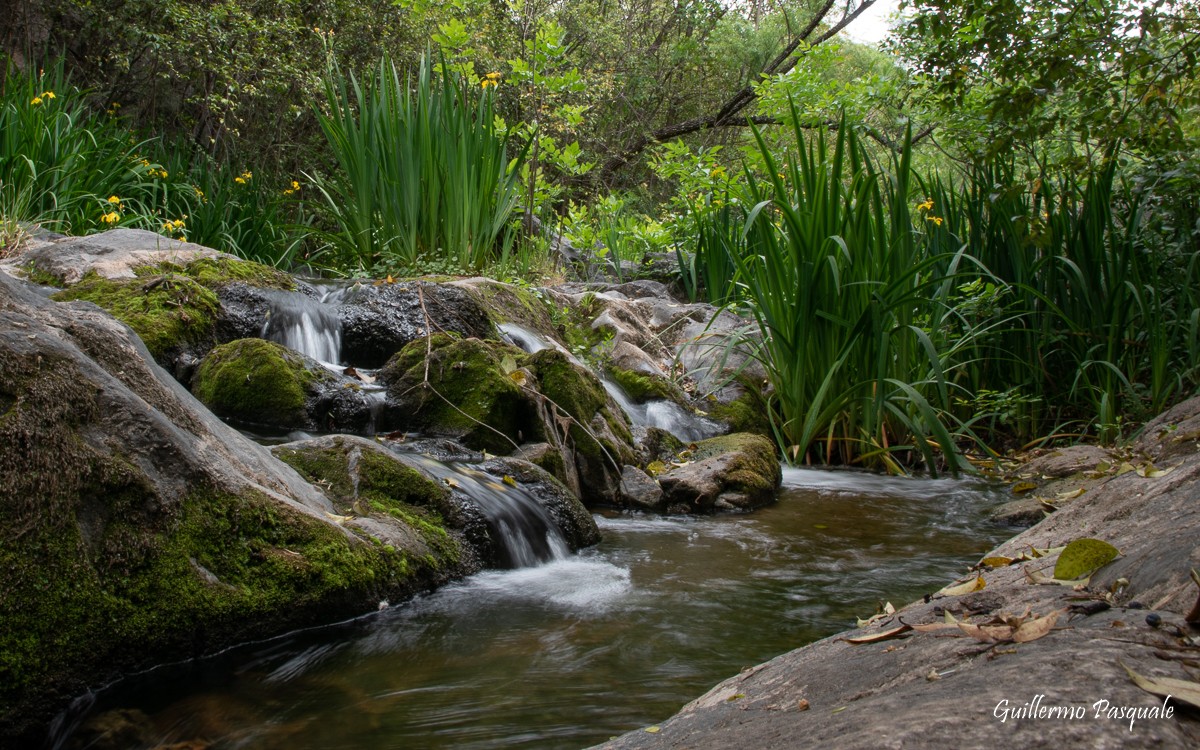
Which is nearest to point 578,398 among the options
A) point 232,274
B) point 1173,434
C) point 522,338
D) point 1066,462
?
point 522,338

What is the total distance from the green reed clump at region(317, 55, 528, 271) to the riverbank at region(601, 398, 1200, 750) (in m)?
5.49

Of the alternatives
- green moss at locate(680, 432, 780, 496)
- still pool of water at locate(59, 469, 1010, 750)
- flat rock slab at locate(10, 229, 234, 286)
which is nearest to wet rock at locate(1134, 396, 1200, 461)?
still pool of water at locate(59, 469, 1010, 750)

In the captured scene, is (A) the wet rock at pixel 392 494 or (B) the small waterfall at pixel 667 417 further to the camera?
(B) the small waterfall at pixel 667 417

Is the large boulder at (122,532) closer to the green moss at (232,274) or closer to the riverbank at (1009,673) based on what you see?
the riverbank at (1009,673)

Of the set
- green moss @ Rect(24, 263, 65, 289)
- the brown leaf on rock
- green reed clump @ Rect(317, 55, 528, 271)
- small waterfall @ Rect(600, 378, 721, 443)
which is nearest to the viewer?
the brown leaf on rock

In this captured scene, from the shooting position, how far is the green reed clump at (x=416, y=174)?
21.0ft

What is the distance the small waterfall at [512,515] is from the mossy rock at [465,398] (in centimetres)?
60

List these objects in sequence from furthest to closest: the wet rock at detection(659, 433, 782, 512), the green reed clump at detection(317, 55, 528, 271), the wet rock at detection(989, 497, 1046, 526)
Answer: the green reed clump at detection(317, 55, 528, 271), the wet rock at detection(659, 433, 782, 512), the wet rock at detection(989, 497, 1046, 526)

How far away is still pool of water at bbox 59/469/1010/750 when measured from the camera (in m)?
1.78

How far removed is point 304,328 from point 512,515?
241 centimetres

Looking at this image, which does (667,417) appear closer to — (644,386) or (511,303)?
(644,386)

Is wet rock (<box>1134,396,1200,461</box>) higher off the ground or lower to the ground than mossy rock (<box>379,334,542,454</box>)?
lower

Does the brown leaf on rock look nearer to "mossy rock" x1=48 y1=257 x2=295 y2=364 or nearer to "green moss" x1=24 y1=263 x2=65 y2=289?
"mossy rock" x1=48 y1=257 x2=295 y2=364

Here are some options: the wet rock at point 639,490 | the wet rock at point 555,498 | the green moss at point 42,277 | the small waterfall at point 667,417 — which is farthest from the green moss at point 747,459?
the green moss at point 42,277
